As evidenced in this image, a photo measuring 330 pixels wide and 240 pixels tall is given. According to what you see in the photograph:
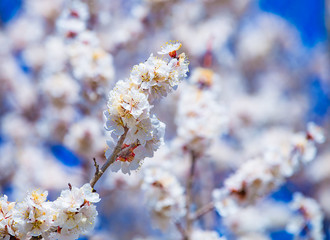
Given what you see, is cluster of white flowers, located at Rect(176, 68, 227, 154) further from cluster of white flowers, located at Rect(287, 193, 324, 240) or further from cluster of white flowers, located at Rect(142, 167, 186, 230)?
cluster of white flowers, located at Rect(287, 193, 324, 240)

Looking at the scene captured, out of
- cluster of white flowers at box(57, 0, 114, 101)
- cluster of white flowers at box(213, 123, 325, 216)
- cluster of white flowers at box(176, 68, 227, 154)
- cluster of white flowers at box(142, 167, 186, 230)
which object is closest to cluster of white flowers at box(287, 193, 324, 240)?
cluster of white flowers at box(213, 123, 325, 216)

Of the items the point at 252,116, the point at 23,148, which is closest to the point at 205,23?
the point at 252,116

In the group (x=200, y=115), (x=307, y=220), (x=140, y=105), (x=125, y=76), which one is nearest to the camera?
(x=140, y=105)

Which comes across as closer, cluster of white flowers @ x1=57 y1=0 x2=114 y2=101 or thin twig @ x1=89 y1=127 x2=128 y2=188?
thin twig @ x1=89 y1=127 x2=128 y2=188

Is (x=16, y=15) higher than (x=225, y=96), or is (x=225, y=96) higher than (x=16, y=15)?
(x=16, y=15)

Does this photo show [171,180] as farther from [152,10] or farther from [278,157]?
[152,10]

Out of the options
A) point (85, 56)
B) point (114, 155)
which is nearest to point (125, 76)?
point (85, 56)

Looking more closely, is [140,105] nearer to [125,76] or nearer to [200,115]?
[200,115]
